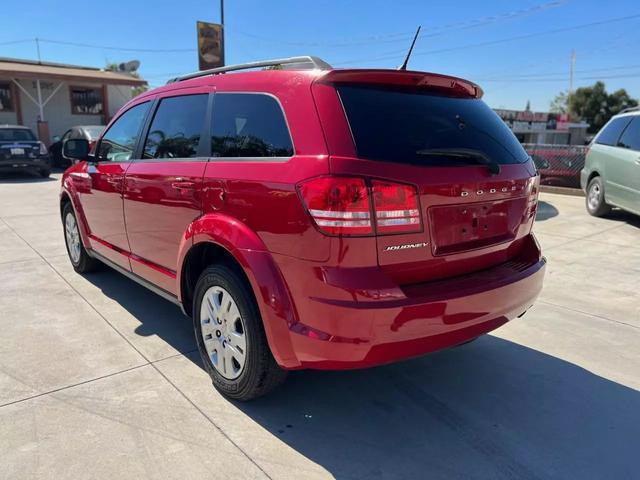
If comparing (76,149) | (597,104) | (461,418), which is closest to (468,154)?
(461,418)

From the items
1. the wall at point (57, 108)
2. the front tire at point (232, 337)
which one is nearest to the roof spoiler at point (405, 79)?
the front tire at point (232, 337)

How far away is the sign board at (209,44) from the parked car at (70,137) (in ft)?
12.1

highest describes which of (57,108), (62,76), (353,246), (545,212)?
(62,76)

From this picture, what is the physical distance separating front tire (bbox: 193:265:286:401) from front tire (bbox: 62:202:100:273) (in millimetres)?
2638

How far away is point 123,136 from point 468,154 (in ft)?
9.78

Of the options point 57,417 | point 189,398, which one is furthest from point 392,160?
point 57,417

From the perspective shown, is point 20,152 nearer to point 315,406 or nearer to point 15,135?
point 15,135

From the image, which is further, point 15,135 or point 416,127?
point 15,135

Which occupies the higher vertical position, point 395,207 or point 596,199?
point 395,207

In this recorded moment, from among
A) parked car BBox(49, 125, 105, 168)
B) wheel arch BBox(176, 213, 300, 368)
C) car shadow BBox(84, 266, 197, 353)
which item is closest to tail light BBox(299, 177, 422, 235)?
wheel arch BBox(176, 213, 300, 368)

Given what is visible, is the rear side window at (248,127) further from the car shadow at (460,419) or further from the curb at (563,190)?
the curb at (563,190)

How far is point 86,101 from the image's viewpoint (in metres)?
22.5

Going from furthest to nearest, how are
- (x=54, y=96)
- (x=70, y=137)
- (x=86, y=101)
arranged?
(x=86, y=101) < (x=54, y=96) < (x=70, y=137)

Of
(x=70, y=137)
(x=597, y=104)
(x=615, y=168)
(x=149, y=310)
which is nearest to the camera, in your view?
(x=149, y=310)
